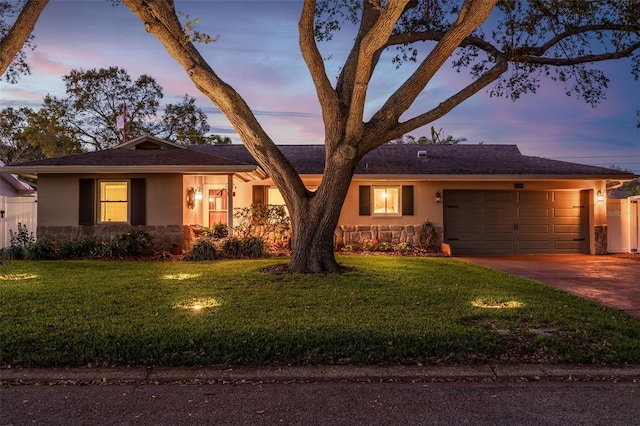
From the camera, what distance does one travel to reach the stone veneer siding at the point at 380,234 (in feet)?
54.2

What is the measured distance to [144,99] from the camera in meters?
31.9

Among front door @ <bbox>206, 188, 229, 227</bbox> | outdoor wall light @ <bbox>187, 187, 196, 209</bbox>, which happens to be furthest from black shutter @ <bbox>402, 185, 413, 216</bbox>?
outdoor wall light @ <bbox>187, 187, 196, 209</bbox>

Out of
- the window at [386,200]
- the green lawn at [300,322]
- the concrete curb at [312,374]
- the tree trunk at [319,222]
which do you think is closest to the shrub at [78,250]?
the green lawn at [300,322]

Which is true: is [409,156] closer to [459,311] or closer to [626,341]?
[459,311]

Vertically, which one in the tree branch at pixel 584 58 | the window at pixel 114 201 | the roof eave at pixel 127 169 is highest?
the tree branch at pixel 584 58

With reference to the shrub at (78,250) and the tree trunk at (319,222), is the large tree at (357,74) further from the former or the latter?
the shrub at (78,250)

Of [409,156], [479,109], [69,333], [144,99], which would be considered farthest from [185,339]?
[144,99]

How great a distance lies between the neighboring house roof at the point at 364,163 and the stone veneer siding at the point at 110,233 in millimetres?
1604

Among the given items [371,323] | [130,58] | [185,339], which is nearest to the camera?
[185,339]

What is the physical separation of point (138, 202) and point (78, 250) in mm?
2045

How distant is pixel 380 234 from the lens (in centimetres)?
1655

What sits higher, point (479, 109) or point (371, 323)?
point (479, 109)

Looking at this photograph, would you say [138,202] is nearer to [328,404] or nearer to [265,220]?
[265,220]

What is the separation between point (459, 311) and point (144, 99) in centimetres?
2885
